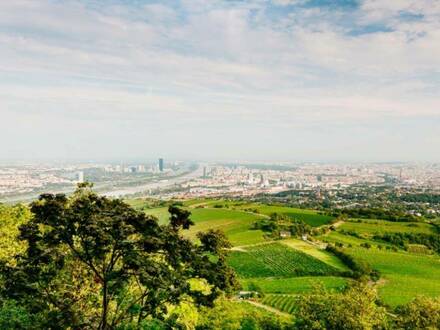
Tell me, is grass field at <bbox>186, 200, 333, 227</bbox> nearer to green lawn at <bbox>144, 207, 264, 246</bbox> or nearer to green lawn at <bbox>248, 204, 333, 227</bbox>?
green lawn at <bbox>248, 204, 333, 227</bbox>

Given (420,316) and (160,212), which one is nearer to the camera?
(420,316)

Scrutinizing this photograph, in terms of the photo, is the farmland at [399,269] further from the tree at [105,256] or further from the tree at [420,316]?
the tree at [105,256]

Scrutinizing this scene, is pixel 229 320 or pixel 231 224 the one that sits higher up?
pixel 229 320

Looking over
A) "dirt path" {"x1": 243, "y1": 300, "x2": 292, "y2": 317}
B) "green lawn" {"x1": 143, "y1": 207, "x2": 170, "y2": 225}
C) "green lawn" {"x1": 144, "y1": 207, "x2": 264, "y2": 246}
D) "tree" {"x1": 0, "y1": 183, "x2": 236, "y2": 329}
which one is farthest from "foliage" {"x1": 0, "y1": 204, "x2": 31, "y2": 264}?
"green lawn" {"x1": 143, "y1": 207, "x2": 170, "y2": 225}

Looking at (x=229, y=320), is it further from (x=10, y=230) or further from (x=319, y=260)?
(x=319, y=260)

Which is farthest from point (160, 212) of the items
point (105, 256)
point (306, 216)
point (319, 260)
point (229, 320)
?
point (105, 256)

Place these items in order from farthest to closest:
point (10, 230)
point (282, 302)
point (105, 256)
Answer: point (282, 302), point (10, 230), point (105, 256)

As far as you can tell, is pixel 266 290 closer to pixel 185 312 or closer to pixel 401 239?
pixel 185 312
